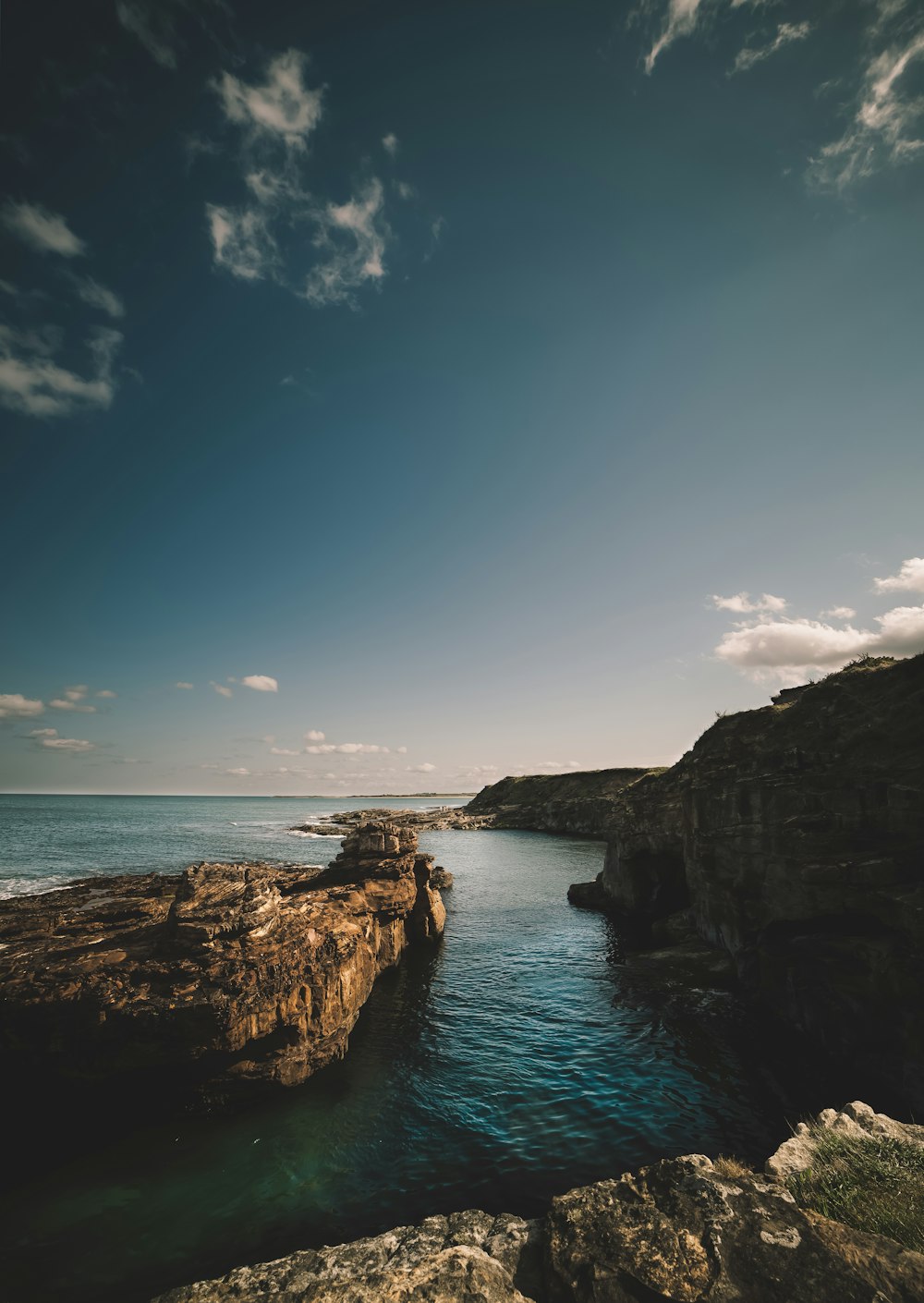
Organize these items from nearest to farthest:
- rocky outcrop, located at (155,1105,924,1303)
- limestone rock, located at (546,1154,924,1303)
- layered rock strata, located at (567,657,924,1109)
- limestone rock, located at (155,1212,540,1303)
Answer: limestone rock, located at (546,1154,924,1303)
rocky outcrop, located at (155,1105,924,1303)
limestone rock, located at (155,1212,540,1303)
layered rock strata, located at (567,657,924,1109)

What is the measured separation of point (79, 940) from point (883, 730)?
2822 centimetres

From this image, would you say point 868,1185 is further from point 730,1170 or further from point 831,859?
point 831,859

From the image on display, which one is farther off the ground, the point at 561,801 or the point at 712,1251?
the point at 561,801

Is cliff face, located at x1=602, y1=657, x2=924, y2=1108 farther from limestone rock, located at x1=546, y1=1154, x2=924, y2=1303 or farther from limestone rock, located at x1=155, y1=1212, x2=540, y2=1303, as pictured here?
limestone rock, located at x1=155, y1=1212, x2=540, y2=1303

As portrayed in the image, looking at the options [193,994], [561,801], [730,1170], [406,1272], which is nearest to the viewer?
[406,1272]

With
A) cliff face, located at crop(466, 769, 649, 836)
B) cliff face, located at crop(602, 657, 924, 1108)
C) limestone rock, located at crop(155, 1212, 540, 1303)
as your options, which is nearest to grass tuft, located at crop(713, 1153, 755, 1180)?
limestone rock, located at crop(155, 1212, 540, 1303)

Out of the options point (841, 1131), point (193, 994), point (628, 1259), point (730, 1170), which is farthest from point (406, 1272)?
Result: point (193, 994)

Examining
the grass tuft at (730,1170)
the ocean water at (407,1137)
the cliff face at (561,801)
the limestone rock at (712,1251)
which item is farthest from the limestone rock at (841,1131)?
the cliff face at (561,801)

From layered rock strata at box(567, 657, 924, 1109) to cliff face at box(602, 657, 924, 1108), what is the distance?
46 mm

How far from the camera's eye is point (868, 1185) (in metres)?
7.79

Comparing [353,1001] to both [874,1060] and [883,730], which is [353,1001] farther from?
[883,730]

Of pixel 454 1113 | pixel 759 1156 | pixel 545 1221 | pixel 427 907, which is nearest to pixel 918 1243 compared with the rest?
pixel 545 1221

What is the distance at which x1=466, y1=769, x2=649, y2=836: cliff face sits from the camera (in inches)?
3981

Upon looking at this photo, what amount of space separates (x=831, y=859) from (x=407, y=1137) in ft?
50.4
